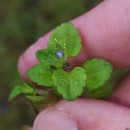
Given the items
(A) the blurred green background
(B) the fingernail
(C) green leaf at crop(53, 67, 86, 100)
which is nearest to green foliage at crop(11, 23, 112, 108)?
(C) green leaf at crop(53, 67, 86, 100)

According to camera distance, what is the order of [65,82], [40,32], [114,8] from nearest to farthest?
[65,82]
[114,8]
[40,32]

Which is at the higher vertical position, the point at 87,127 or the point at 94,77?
the point at 94,77

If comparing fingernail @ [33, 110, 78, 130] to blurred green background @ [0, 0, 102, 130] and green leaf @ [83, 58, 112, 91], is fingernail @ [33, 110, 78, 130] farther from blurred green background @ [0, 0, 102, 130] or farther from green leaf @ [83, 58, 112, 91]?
blurred green background @ [0, 0, 102, 130]

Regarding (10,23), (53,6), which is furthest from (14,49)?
(53,6)

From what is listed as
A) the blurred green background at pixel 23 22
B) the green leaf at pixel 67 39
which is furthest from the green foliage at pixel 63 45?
the blurred green background at pixel 23 22

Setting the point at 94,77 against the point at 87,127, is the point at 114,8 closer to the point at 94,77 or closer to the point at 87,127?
the point at 94,77

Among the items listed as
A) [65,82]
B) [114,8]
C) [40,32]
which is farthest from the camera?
[40,32]

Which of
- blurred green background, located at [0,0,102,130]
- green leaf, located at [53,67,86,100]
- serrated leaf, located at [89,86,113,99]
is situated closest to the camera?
green leaf, located at [53,67,86,100]

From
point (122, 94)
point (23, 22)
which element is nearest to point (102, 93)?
point (122, 94)
